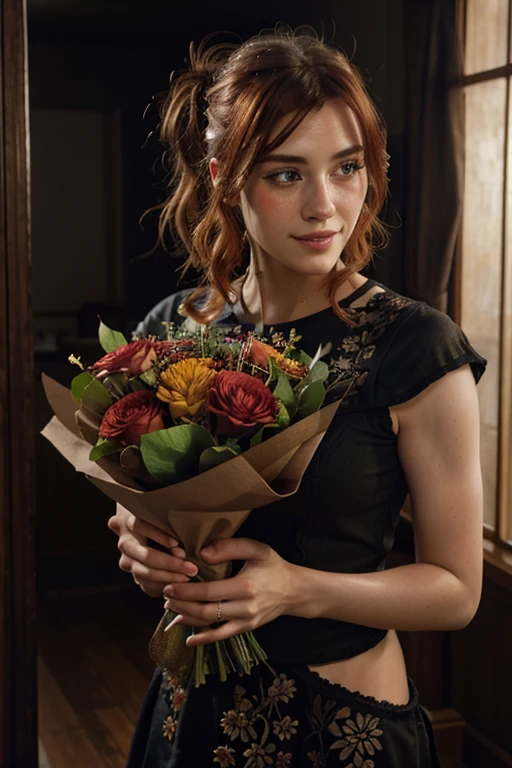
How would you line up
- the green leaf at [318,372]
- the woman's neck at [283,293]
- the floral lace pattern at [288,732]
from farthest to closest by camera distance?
the woman's neck at [283,293] → the floral lace pattern at [288,732] → the green leaf at [318,372]

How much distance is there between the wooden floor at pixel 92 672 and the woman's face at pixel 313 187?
142 cm

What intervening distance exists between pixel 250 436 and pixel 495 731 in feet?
5.70

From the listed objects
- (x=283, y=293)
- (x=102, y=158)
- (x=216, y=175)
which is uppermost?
(x=102, y=158)

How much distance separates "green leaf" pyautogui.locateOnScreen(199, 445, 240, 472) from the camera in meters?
1.14

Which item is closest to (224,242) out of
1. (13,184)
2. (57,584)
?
(13,184)

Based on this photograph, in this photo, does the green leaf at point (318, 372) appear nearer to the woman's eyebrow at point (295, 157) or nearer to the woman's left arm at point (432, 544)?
the woman's left arm at point (432, 544)

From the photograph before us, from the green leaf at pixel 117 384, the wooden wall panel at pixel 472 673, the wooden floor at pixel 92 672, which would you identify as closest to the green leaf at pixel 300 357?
the green leaf at pixel 117 384

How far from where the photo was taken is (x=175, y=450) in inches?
45.6

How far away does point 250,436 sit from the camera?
3.91 ft

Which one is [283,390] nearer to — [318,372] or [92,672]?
[318,372]

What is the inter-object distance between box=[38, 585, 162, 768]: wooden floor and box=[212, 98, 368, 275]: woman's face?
142cm

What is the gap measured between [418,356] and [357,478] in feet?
0.70

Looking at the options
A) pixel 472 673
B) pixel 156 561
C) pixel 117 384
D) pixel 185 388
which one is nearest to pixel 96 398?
pixel 117 384

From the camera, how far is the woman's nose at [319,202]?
1510mm
